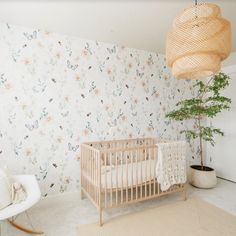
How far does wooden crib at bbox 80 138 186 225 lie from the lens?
7.36ft

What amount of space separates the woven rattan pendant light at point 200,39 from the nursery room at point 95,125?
0.03 metres

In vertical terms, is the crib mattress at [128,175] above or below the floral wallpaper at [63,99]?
below

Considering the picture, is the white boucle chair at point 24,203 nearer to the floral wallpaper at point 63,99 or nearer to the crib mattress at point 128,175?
the floral wallpaper at point 63,99

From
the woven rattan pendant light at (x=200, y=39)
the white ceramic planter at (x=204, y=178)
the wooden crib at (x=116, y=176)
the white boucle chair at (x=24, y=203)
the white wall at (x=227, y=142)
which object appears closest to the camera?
the woven rattan pendant light at (x=200, y=39)

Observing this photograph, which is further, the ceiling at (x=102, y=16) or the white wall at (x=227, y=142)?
the white wall at (x=227, y=142)

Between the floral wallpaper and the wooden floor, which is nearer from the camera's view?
the wooden floor

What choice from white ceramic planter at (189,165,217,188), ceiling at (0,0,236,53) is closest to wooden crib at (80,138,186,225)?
white ceramic planter at (189,165,217,188)

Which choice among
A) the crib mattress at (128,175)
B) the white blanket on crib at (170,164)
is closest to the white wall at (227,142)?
the white blanket on crib at (170,164)

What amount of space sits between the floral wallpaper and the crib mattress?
0.72 m

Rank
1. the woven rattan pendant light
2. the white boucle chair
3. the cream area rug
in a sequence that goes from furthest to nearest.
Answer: the cream area rug, the white boucle chair, the woven rattan pendant light

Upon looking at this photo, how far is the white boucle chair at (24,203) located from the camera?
5.15 ft

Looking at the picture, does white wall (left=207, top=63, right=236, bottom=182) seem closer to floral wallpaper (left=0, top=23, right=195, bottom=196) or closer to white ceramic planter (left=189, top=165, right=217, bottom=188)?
white ceramic planter (left=189, top=165, right=217, bottom=188)

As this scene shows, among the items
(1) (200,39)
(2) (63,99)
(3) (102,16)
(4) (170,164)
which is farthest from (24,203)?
(3) (102,16)

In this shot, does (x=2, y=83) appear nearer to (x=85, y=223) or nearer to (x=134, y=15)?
(x=134, y=15)
